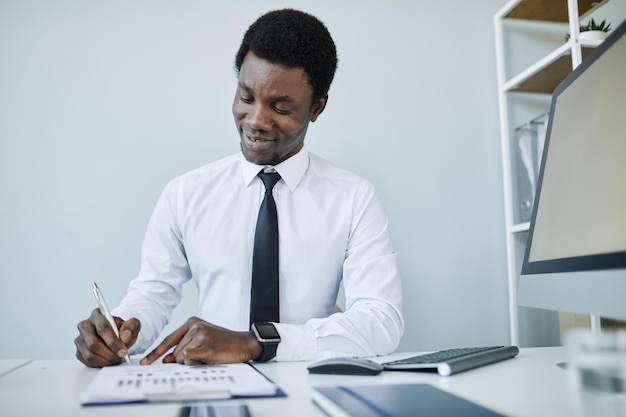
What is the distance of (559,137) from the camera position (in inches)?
38.8

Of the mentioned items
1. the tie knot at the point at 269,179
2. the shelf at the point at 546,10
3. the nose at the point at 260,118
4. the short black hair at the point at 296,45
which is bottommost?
the tie knot at the point at 269,179

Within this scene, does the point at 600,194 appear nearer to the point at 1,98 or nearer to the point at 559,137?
the point at 559,137

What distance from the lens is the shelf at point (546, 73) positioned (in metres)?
1.98

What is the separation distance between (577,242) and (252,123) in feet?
3.13

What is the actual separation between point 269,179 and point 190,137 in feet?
1.88

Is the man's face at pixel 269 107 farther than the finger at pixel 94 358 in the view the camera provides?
Yes

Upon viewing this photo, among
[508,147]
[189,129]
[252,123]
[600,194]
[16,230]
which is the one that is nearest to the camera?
[600,194]

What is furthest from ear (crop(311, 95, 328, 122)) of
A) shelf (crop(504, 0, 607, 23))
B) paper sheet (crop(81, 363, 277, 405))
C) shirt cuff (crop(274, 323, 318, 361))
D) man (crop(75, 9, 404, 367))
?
paper sheet (crop(81, 363, 277, 405))

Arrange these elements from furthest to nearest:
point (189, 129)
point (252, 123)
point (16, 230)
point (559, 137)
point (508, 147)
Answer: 1. point (508, 147)
2. point (189, 129)
3. point (16, 230)
4. point (252, 123)
5. point (559, 137)

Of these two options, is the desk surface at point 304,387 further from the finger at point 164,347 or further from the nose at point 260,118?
the nose at point 260,118

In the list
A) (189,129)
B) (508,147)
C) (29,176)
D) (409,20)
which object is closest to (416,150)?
(508,147)

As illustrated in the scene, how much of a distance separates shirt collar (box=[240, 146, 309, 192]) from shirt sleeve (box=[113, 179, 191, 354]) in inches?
8.3

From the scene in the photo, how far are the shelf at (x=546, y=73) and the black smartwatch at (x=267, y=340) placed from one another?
58.7 inches

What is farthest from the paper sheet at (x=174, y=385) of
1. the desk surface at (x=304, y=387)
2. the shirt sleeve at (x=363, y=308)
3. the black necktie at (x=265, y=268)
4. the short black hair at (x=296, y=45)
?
the short black hair at (x=296, y=45)
